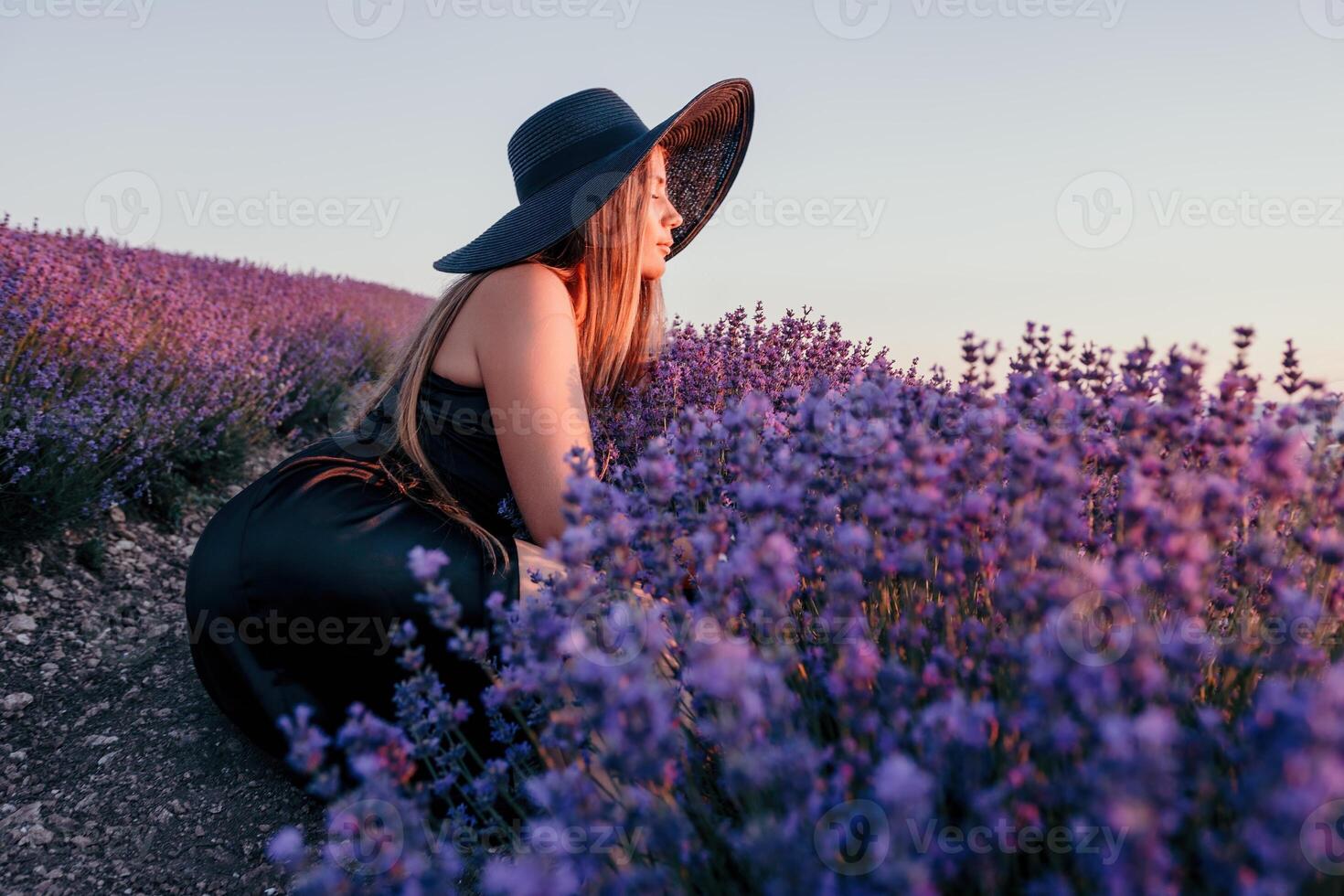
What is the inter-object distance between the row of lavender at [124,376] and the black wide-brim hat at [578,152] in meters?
0.45

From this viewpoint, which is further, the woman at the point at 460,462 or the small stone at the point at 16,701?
the small stone at the point at 16,701

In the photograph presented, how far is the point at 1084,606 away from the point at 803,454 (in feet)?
1.75

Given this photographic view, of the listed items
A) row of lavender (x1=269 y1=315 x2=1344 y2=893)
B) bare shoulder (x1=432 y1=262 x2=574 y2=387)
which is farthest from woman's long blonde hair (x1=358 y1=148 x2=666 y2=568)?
row of lavender (x1=269 y1=315 x2=1344 y2=893)

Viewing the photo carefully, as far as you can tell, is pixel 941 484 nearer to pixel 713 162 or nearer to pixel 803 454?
pixel 803 454

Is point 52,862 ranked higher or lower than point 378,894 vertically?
lower

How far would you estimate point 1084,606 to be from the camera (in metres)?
0.94

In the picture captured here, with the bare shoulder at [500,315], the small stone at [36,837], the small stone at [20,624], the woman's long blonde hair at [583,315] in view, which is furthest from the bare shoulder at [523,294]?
the small stone at [20,624]

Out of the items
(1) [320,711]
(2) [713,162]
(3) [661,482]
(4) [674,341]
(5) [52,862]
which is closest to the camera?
(3) [661,482]

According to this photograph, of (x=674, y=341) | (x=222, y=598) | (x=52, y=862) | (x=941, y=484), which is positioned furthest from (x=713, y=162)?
(x=52, y=862)

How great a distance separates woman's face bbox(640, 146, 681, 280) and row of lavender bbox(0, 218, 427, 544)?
0.79 metres

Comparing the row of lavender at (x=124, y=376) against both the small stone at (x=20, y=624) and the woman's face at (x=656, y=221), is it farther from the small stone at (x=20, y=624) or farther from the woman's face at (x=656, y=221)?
the woman's face at (x=656, y=221)

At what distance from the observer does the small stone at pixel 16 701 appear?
294cm

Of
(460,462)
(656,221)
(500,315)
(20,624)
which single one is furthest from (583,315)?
(20,624)

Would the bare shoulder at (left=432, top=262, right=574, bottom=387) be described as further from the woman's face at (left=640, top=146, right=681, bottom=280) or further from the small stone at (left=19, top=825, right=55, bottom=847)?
the small stone at (left=19, top=825, right=55, bottom=847)
